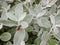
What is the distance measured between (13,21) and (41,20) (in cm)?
8

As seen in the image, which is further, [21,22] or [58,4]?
[58,4]

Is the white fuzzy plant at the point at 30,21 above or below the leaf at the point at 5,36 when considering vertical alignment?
above

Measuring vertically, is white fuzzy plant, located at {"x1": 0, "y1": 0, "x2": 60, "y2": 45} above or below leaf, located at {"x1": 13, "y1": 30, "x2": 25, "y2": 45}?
above

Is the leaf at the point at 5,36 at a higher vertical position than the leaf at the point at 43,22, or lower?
lower

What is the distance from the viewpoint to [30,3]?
583mm

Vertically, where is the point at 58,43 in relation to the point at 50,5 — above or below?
below

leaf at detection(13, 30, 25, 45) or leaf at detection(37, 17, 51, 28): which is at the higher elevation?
leaf at detection(37, 17, 51, 28)

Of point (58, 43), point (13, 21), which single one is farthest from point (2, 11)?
point (58, 43)

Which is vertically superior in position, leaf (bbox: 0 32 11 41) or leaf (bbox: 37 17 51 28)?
leaf (bbox: 37 17 51 28)

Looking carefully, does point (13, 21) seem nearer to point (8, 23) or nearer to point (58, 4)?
point (8, 23)

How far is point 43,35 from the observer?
0.51m

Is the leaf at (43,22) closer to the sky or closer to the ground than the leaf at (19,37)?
closer to the sky

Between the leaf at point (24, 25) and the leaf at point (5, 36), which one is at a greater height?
the leaf at point (24, 25)

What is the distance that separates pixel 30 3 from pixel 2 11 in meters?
0.09
